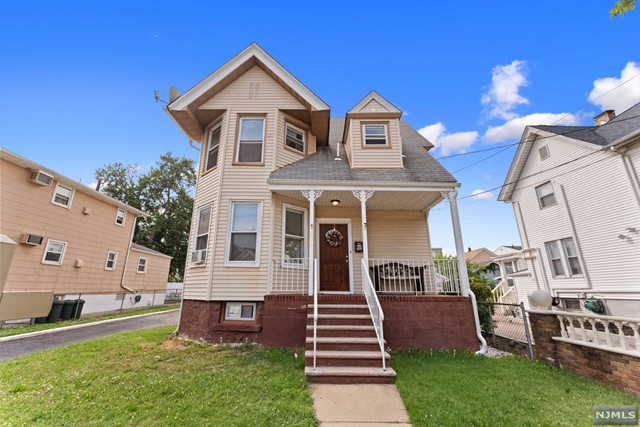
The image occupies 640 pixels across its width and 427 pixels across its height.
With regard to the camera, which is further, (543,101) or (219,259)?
(543,101)

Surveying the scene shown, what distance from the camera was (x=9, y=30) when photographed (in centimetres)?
440

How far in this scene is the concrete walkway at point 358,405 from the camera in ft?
10.8

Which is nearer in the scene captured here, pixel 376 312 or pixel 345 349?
pixel 345 349

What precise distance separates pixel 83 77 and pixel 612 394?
47.9 ft

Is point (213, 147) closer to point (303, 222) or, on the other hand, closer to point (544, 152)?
point (303, 222)

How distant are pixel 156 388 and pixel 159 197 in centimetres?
2996

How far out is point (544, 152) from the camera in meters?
12.4

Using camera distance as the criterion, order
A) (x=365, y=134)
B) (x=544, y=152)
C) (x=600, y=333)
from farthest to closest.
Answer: (x=544, y=152), (x=365, y=134), (x=600, y=333)

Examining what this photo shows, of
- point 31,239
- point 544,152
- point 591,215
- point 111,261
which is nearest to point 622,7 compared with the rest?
point 591,215

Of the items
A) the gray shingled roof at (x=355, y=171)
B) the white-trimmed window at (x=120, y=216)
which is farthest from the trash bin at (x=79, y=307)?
the gray shingled roof at (x=355, y=171)

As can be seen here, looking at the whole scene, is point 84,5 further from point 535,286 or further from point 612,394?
point 535,286

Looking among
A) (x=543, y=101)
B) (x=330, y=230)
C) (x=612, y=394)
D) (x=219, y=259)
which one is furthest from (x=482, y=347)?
(x=543, y=101)

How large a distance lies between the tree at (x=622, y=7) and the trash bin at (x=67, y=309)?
1858cm

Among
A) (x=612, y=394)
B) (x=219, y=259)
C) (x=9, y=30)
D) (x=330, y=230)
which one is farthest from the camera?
(x=330, y=230)
